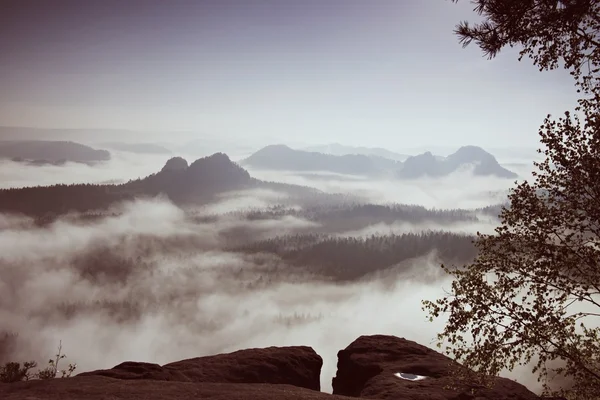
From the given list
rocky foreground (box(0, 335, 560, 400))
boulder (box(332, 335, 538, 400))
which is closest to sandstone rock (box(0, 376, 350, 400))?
rocky foreground (box(0, 335, 560, 400))

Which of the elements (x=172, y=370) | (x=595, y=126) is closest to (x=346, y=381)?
(x=172, y=370)

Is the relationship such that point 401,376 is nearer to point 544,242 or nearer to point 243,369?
point 243,369

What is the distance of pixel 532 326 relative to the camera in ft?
46.3

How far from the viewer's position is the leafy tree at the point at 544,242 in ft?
44.4

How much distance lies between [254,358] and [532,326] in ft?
77.9

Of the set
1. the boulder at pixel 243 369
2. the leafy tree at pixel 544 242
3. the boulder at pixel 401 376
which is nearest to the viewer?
the leafy tree at pixel 544 242

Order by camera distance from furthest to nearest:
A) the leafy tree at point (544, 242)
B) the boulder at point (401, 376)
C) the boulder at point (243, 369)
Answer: the boulder at point (401, 376) < the boulder at point (243, 369) < the leafy tree at point (544, 242)

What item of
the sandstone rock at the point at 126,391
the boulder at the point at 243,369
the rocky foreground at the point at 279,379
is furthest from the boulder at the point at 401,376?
the sandstone rock at the point at 126,391

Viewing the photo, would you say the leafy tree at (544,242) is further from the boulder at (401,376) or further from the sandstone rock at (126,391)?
the sandstone rock at (126,391)

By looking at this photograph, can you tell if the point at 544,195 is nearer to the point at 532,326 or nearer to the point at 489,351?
the point at 532,326

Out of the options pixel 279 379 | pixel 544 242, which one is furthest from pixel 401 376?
pixel 544 242

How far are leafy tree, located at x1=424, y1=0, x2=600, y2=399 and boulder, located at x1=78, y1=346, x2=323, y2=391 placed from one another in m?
19.4

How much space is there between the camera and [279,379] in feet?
101

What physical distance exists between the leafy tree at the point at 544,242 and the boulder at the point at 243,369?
19.4 meters
